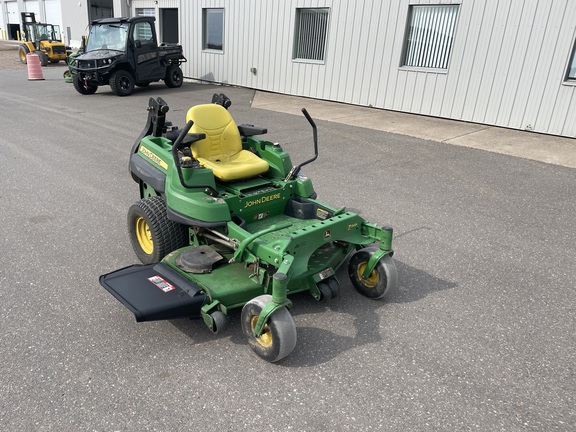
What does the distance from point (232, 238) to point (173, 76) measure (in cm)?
1336

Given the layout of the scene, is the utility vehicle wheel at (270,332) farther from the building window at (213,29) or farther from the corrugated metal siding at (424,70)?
the building window at (213,29)

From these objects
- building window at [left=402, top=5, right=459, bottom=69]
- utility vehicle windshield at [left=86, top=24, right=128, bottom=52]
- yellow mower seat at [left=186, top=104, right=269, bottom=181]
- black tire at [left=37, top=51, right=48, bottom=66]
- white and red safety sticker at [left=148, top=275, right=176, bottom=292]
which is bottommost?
black tire at [left=37, top=51, right=48, bottom=66]

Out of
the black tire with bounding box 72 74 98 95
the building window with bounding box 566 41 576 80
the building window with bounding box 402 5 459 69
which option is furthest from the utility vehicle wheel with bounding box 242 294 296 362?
the black tire with bounding box 72 74 98 95

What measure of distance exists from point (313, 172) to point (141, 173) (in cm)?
323

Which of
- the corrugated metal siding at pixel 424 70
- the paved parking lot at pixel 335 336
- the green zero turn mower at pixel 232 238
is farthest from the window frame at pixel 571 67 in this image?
the green zero turn mower at pixel 232 238

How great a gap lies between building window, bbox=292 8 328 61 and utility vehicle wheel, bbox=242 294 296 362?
11755 millimetres

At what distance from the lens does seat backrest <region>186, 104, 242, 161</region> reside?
4.20 metres

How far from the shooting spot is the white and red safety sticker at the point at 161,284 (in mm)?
3143

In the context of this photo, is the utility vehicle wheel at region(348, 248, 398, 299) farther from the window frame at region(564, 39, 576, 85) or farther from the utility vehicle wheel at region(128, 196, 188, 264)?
the window frame at region(564, 39, 576, 85)

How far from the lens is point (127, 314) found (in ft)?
11.0

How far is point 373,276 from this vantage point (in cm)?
363

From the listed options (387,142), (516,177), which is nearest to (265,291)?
(516,177)

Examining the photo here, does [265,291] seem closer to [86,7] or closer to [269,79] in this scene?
[269,79]

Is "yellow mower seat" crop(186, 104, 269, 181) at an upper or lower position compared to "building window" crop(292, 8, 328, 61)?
lower
